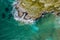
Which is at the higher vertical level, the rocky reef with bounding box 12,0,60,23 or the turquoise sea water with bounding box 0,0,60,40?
the rocky reef with bounding box 12,0,60,23

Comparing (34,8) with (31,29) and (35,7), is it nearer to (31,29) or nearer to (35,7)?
(35,7)

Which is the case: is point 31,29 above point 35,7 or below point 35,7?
below

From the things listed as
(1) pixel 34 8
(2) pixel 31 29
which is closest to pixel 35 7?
(1) pixel 34 8

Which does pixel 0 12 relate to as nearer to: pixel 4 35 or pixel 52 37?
pixel 4 35

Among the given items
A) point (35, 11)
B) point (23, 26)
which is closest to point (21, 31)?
point (23, 26)
